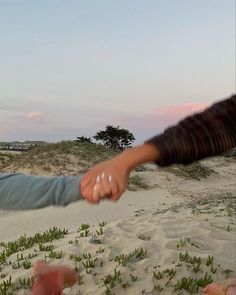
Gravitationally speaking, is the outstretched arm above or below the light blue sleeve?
above

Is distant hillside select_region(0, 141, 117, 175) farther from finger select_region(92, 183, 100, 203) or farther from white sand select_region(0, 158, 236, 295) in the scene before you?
finger select_region(92, 183, 100, 203)

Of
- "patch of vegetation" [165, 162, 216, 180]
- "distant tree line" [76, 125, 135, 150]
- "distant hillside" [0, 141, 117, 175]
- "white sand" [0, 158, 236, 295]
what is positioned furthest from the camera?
"distant tree line" [76, 125, 135, 150]

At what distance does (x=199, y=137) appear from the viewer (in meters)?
2.51

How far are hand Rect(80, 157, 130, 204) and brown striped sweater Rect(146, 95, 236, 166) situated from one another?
0.18m

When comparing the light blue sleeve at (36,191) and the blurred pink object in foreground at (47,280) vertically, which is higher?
the light blue sleeve at (36,191)

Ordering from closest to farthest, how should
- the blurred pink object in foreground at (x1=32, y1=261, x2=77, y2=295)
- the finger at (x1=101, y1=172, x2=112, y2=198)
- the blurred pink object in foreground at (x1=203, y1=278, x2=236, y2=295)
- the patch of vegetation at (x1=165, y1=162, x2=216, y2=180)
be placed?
the finger at (x1=101, y1=172, x2=112, y2=198) < the blurred pink object in foreground at (x1=203, y1=278, x2=236, y2=295) < the blurred pink object in foreground at (x1=32, y1=261, x2=77, y2=295) < the patch of vegetation at (x1=165, y1=162, x2=216, y2=180)

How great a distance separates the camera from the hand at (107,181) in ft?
7.93

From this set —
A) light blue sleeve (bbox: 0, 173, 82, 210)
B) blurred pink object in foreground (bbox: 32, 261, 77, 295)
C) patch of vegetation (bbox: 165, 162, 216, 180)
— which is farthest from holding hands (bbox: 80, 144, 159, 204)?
patch of vegetation (bbox: 165, 162, 216, 180)

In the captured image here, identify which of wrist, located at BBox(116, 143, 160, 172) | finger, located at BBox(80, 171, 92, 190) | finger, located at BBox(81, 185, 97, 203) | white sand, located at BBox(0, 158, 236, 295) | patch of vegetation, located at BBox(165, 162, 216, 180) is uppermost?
wrist, located at BBox(116, 143, 160, 172)

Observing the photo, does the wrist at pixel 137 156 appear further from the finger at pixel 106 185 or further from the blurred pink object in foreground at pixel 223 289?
the blurred pink object in foreground at pixel 223 289

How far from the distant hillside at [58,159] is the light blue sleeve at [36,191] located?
22.0 meters

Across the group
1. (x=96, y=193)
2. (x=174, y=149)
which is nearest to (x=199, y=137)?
(x=174, y=149)

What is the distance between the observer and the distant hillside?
2564 cm

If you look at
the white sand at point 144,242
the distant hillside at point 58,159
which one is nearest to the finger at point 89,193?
the white sand at point 144,242
